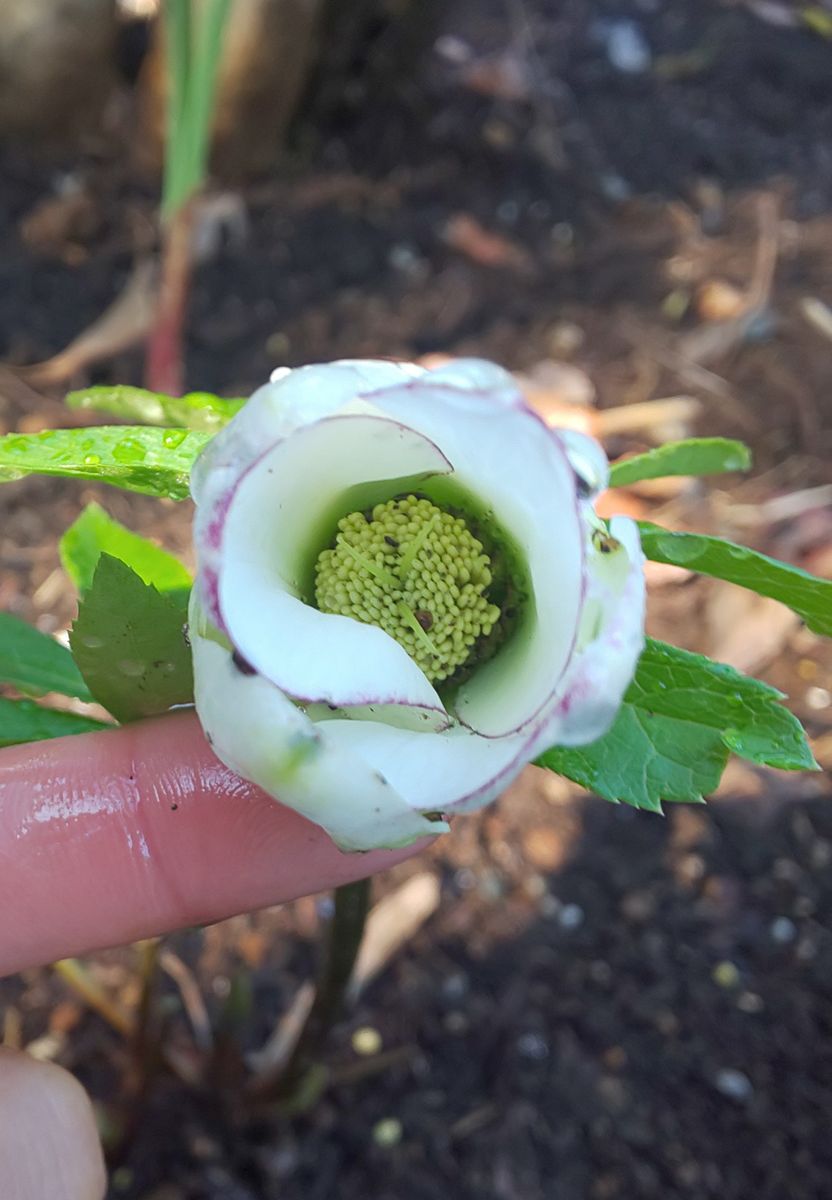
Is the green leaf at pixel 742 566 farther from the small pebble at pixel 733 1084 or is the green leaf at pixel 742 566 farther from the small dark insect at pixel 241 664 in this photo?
the small pebble at pixel 733 1084

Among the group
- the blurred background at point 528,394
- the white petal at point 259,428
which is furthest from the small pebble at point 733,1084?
the white petal at point 259,428

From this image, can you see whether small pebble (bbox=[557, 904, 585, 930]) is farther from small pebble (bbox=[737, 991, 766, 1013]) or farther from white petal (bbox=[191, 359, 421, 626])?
white petal (bbox=[191, 359, 421, 626])

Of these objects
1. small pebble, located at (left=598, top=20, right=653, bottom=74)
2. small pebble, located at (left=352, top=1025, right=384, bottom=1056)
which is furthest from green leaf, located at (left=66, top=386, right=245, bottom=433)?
small pebble, located at (left=598, top=20, right=653, bottom=74)

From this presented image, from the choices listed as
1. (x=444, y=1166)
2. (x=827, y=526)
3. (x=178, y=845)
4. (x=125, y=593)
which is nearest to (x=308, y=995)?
(x=444, y=1166)

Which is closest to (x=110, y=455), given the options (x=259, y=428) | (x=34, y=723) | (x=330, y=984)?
(x=259, y=428)

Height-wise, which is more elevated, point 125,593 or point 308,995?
point 125,593

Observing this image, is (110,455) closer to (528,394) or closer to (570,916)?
(570,916)

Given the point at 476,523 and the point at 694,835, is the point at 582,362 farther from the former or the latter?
the point at 476,523
